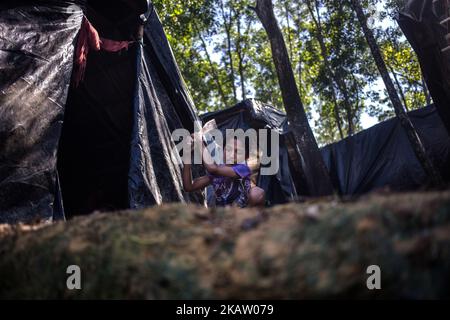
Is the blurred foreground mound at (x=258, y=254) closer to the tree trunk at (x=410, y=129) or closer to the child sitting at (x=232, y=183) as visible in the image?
the child sitting at (x=232, y=183)

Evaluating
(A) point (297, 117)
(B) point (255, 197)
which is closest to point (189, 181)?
(B) point (255, 197)

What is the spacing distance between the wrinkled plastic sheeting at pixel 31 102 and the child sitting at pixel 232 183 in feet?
4.66

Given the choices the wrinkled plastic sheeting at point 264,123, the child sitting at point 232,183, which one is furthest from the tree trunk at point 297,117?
the child sitting at point 232,183

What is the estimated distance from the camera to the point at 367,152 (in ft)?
31.1

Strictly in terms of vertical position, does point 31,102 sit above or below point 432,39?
below

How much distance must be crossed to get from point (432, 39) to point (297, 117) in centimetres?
279

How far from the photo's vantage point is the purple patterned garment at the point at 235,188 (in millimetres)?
4095

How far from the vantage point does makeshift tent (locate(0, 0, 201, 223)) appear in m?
3.20

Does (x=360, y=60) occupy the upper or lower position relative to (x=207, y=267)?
upper

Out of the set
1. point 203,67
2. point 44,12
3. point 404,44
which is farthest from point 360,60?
point 44,12

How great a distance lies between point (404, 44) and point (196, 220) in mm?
21060

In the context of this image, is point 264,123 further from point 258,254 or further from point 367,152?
point 258,254

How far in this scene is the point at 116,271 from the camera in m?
1.11
